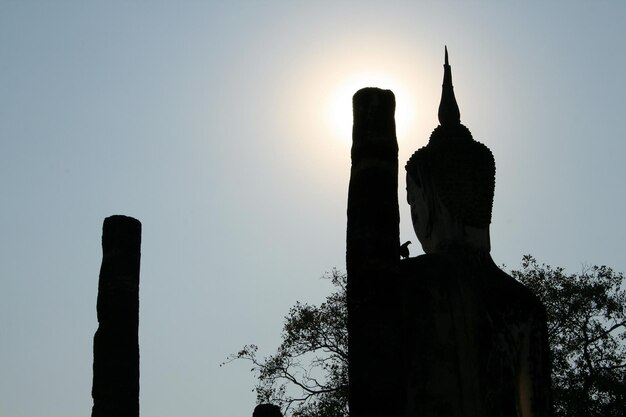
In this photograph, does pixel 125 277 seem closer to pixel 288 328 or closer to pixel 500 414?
pixel 500 414

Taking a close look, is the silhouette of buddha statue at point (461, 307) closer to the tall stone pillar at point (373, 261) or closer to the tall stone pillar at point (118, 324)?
the tall stone pillar at point (373, 261)

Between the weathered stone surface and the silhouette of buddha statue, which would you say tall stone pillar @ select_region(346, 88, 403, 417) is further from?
the silhouette of buddha statue

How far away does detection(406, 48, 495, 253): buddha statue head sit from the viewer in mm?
6145

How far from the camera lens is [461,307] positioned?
574 centimetres

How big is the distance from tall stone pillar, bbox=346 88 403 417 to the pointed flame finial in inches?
39.0

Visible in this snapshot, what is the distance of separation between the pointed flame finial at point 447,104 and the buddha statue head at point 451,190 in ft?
0.18

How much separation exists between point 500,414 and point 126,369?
6910 millimetres

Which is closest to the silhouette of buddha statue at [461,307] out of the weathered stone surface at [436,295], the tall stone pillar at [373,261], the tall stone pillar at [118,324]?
the weathered stone surface at [436,295]

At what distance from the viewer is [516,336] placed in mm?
5863

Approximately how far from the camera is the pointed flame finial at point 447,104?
649 cm

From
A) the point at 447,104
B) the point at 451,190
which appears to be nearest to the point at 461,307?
the point at 451,190

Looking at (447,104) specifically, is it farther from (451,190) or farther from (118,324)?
(118,324)

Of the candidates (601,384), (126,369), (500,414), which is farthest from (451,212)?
(601,384)

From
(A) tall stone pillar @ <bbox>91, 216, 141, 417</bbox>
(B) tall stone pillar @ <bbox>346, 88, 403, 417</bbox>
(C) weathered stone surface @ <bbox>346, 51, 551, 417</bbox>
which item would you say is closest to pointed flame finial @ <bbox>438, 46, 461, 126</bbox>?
(C) weathered stone surface @ <bbox>346, 51, 551, 417</bbox>
